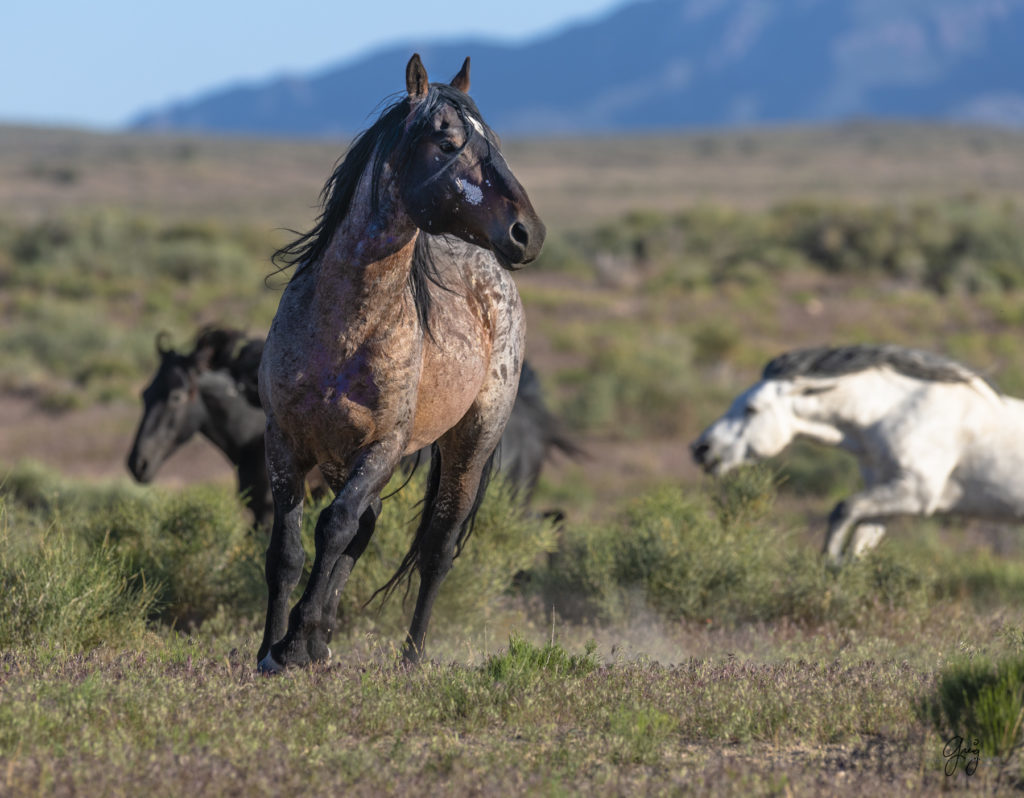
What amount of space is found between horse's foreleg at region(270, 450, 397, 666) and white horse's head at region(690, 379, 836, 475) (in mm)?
4280

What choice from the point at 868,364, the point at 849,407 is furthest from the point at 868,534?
the point at 868,364

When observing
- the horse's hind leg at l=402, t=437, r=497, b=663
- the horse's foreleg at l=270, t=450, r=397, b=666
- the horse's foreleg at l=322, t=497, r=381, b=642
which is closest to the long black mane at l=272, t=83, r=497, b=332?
the horse's foreleg at l=270, t=450, r=397, b=666

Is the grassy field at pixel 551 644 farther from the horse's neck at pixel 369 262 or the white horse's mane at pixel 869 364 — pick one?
the horse's neck at pixel 369 262

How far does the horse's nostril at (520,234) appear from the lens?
504cm

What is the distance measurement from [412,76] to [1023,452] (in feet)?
18.0

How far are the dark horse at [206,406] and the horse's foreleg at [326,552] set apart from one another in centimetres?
439

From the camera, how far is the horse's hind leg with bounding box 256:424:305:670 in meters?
5.80

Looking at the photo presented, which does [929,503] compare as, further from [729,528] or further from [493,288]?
[493,288]

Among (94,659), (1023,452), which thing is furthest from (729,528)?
(94,659)

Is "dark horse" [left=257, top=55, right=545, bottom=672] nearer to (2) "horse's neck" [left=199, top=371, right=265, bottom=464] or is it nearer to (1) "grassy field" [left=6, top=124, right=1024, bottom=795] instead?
(1) "grassy field" [left=6, top=124, right=1024, bottom=795]

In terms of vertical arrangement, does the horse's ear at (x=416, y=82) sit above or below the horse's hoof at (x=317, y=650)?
above

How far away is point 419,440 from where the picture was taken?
6078 mm

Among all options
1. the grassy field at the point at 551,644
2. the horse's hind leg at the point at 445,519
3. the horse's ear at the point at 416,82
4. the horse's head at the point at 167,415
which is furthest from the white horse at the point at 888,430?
the horse's ear at the point at 416,82

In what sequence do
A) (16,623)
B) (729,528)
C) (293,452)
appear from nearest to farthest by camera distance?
(293,452)
(16,623)
(729,528)
